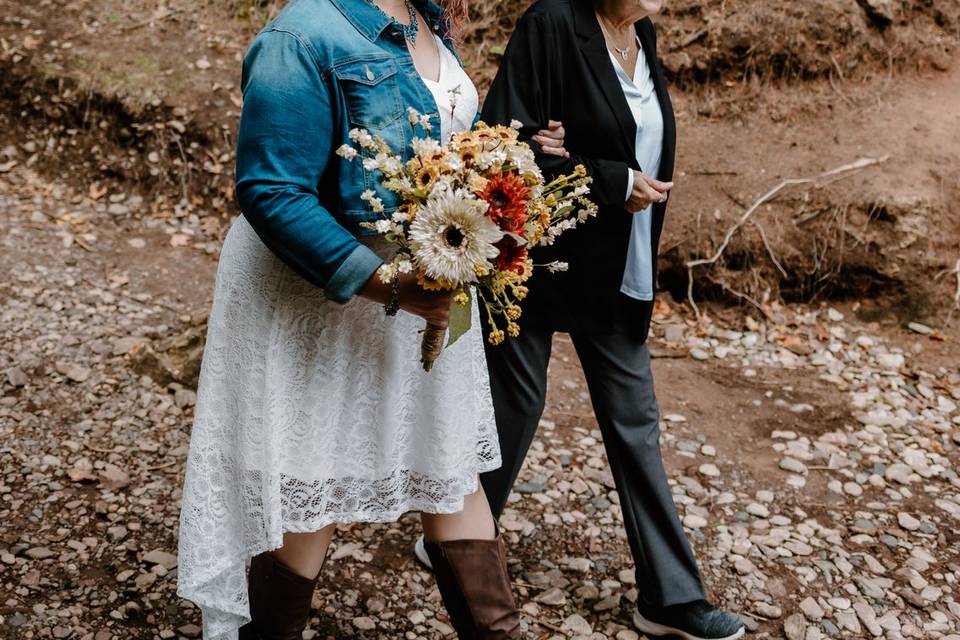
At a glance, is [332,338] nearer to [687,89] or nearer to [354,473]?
[354,473]

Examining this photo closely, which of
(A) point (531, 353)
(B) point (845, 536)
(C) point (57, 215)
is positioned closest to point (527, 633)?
(A) point (531, 353)

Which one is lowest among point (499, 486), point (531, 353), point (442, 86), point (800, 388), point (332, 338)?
point (800, 388)

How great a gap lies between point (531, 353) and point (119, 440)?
2112 millimetres

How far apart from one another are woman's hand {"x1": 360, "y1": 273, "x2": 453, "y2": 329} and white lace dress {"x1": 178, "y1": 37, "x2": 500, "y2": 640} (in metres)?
0.16

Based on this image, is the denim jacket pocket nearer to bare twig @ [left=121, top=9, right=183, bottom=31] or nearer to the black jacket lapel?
the black jacket lapel

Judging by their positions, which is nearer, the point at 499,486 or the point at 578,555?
the point at 499,486

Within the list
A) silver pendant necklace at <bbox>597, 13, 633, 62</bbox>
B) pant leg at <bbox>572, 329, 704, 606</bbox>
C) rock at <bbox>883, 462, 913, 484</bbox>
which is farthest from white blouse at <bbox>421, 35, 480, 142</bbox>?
rock at <bbox>883, 462, 913, 484</bbox>

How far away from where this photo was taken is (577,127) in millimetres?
2820

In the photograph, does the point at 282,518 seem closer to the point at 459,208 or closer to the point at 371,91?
the point at 459,208

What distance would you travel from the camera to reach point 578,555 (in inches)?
140

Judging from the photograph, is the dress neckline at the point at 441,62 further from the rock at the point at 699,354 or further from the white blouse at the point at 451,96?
the rock at the point at 699,354

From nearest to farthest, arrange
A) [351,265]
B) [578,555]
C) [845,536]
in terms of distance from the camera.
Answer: [351,265], [578,555], [845,536]

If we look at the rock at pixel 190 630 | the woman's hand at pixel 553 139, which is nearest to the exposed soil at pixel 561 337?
the rock at pixel 190 630

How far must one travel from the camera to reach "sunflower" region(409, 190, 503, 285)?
1.84 meters
